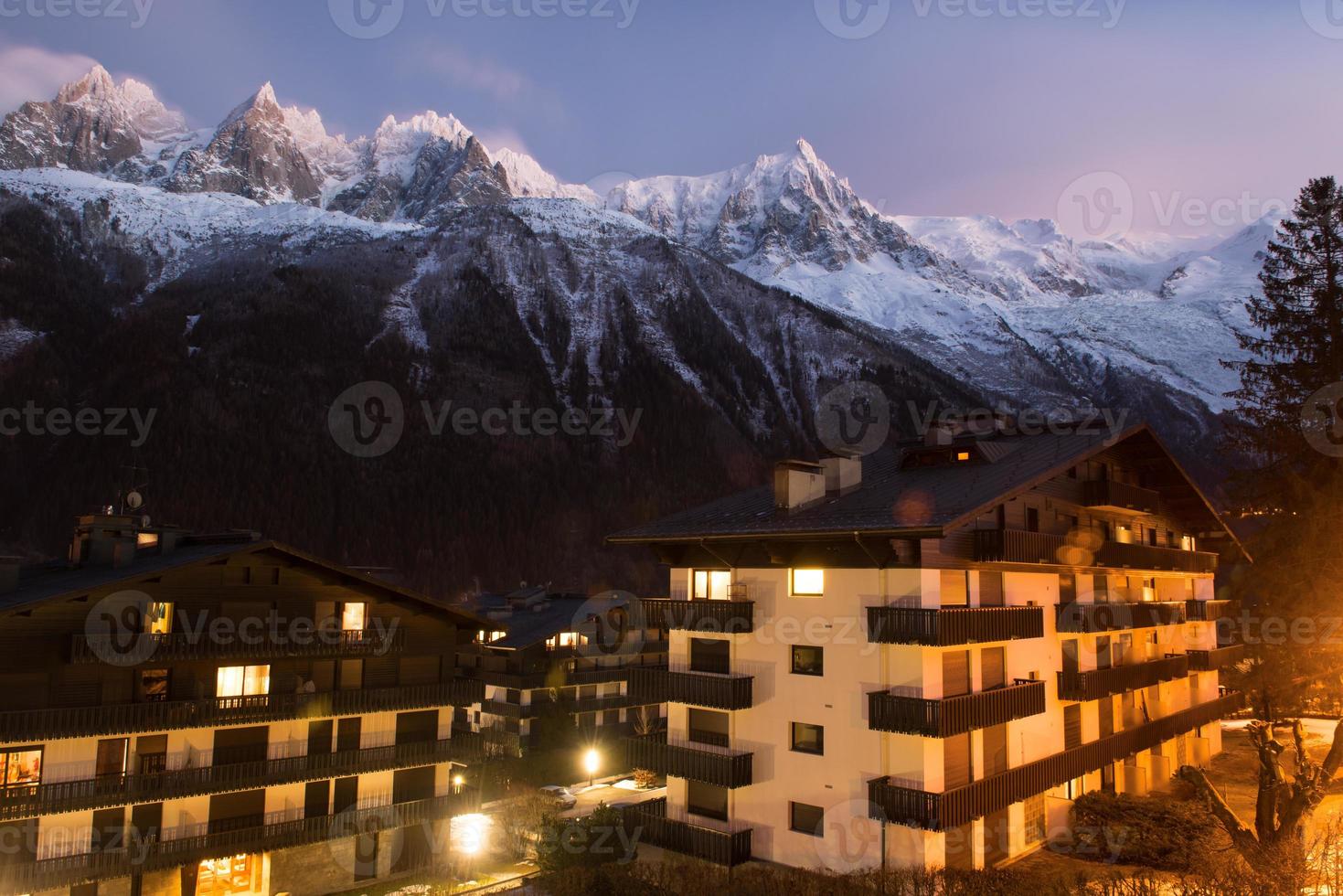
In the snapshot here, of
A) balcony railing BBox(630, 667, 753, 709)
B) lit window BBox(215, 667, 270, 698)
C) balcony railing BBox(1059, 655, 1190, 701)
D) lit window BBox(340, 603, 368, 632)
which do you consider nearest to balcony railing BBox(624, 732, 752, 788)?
balcony railing BBox(630, 667, 753, 709)

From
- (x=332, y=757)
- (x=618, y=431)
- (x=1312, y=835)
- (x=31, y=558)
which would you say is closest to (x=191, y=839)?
(x=332, y=757)

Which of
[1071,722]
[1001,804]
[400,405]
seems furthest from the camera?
[400,405]

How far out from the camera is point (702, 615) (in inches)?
1198

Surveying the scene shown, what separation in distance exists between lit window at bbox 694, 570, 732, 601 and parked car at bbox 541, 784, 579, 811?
17.4 metres

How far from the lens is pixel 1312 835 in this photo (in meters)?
29.2

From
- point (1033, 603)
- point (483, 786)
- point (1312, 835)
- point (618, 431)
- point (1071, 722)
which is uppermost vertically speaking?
point (618, 431)

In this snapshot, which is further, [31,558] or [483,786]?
[31,558]

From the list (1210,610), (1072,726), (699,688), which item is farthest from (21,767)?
(1210,610)

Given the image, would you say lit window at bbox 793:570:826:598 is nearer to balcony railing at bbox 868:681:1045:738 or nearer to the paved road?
balcony railing at bbox 868:681:1045:738

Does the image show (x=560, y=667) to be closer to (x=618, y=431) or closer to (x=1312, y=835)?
(x=1312, y=835)

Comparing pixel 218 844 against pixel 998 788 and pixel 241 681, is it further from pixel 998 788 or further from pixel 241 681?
pixel 998 788

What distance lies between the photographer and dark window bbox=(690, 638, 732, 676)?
99.7 feet

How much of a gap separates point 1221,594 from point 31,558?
395ft

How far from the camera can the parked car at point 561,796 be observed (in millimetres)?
43312
